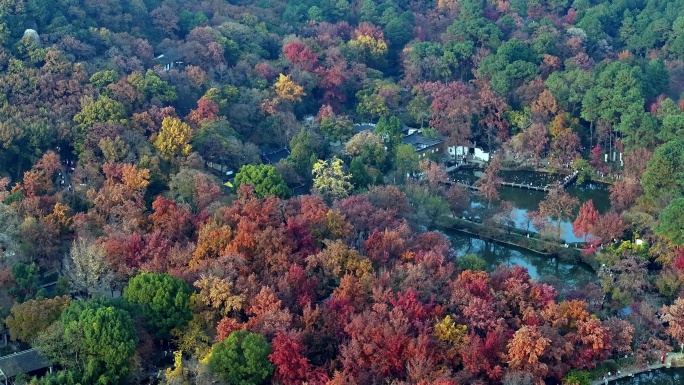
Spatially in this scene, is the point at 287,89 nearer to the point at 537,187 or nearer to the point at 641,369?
the point at 537,187

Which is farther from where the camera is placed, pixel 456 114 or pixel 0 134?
pixel 456 114

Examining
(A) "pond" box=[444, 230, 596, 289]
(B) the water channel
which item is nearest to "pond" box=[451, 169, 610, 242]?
(B) the water channel

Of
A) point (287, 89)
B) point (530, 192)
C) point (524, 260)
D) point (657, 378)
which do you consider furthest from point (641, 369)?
point (287, 89)

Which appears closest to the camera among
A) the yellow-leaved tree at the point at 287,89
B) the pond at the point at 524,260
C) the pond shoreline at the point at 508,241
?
the pond at the point at 524,260

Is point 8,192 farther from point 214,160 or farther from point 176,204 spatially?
point 214,160

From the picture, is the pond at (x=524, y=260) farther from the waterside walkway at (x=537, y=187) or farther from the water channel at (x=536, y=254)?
the waterside walkway at (x=537, y=187)

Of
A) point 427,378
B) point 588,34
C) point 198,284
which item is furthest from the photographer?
point 588,34

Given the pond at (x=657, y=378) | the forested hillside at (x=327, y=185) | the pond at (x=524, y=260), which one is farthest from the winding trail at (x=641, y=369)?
the pond at (x=524, y=260)

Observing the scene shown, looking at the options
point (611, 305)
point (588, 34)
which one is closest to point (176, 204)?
point (611, 305)
